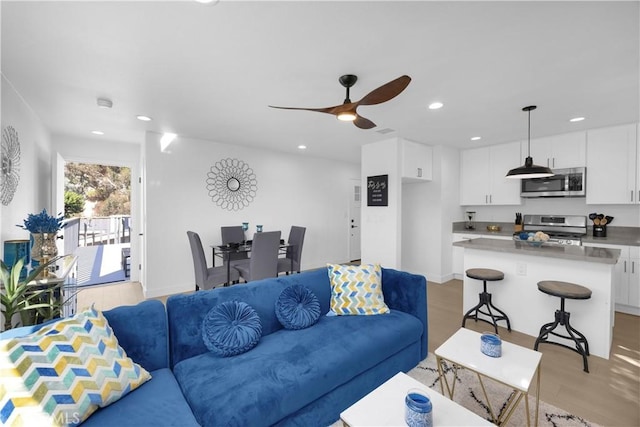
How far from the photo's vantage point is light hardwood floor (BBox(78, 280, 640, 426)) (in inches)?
72.0

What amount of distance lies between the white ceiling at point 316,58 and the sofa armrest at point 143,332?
1.71 m

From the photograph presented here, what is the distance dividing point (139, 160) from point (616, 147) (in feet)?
23.5

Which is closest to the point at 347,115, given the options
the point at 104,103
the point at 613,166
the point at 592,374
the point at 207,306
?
the point at 207,306

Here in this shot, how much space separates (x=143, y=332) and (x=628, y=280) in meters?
5.18

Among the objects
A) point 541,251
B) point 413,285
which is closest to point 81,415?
point 413,285

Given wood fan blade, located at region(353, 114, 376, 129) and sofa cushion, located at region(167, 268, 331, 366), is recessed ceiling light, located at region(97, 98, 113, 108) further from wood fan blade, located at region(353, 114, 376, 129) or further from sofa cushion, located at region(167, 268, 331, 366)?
wood fan blade, located at region(353, 114, 376, 129)

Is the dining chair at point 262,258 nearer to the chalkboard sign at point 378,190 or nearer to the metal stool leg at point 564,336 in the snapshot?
the chalkboard sign at point 378,190

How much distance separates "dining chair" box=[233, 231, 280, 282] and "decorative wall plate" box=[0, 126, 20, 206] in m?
2.25

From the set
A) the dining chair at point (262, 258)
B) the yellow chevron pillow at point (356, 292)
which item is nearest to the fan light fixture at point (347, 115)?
the yellow chevron pillow at point (356, 292)

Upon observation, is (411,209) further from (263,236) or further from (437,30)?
(437,30)

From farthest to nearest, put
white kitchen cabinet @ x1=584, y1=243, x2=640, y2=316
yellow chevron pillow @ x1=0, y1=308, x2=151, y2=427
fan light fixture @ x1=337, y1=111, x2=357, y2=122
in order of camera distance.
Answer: white kitchen cabinet @ x1=584, y1=243, x2=640, y2=316
fan light fixture @ x1=337, y1=111, x2=357, y2=122
yellow chevron pillow @ x1=0, y1=308, x2=151, y2=427

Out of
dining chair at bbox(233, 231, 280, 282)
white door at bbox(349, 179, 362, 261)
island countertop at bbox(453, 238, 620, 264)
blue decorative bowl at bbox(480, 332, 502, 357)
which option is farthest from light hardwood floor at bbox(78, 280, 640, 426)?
white door at bbox(349, 179, 362, 261)

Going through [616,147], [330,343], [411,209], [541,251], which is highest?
[616,147]

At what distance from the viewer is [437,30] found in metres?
1.73
